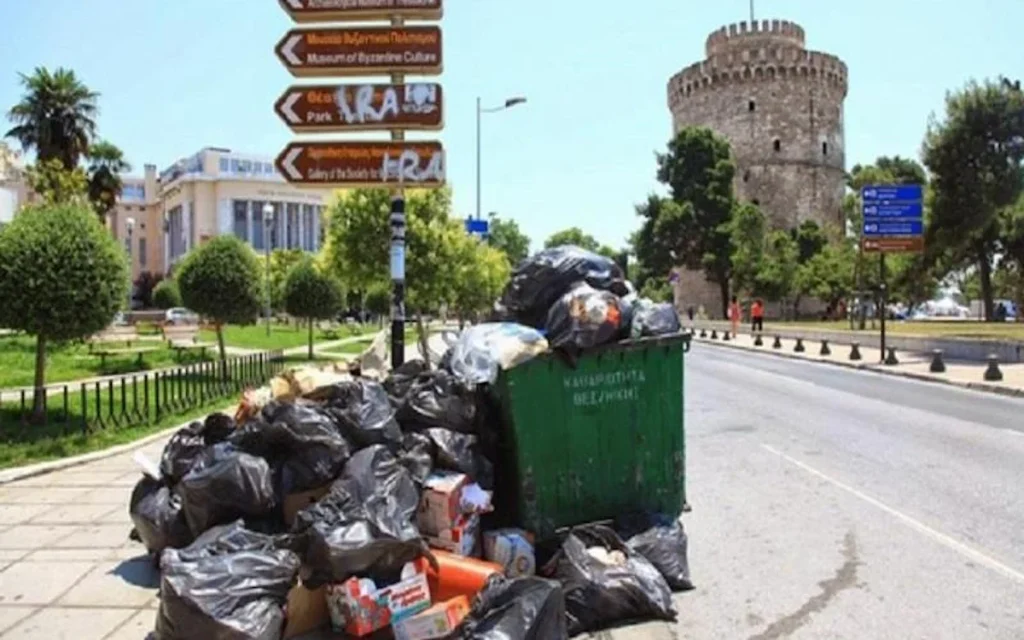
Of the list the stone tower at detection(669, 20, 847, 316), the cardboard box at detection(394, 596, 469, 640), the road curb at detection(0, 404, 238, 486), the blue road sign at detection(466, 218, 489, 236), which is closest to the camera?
the cardboard box at detection(394, 596, 469, 640)

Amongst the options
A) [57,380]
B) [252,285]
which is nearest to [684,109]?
[252,285]

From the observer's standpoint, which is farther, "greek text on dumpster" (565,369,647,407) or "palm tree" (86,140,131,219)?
"palm tree" (86,140,131,219)

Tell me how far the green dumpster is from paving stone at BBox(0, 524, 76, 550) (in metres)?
3.18

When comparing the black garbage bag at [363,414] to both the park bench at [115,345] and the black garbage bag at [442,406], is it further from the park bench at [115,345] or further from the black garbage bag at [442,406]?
the park bench at [115,345]

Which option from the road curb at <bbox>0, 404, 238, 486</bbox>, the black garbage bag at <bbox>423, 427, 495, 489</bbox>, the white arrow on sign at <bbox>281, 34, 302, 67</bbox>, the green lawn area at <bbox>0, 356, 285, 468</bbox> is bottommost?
the road curb at <bbox>0, 404, 238, 486</bbox>

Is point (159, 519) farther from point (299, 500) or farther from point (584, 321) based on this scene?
point (584, 321)

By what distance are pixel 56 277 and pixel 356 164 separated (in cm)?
410

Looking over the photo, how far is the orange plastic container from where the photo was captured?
4.42 meters

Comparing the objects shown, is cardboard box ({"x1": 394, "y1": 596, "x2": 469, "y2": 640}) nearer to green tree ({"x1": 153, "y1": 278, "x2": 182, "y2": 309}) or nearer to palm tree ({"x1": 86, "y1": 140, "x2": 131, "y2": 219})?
palm tree ({"x1": 86, "y1": 140, "x2": 131, "y2": 219})

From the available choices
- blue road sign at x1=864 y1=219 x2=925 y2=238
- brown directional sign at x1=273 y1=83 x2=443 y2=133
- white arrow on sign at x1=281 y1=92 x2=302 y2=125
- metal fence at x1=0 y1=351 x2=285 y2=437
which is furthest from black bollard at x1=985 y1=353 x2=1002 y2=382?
white arrow on sign at x1=281 y1=92 x2=302 y2=125

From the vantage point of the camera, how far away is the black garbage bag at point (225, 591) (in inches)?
153

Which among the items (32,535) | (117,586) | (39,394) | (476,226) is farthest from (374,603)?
(476,226)

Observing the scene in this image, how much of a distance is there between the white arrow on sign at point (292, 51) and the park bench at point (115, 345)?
11644 millimetres

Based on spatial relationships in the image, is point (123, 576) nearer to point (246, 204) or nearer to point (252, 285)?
point (252, 285)
